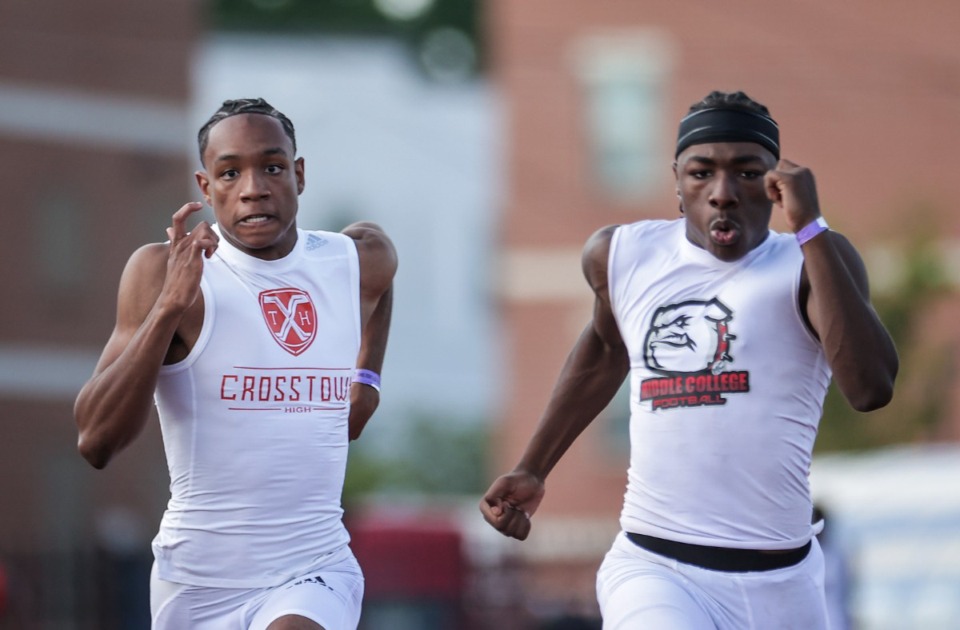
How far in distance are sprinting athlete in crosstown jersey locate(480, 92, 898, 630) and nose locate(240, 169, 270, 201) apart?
1312mm

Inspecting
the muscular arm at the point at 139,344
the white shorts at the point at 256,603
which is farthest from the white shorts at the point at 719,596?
the muscular arm at the point at 139,344

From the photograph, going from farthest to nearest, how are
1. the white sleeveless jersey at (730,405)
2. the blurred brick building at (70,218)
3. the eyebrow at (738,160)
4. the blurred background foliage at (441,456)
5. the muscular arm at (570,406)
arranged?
the blurred background foliage at (441,456), the blurred brick building at (70,218), the muscular arm at (570,406), the eyebrow at (738,160), the white sleeveless jersey at (730,405)

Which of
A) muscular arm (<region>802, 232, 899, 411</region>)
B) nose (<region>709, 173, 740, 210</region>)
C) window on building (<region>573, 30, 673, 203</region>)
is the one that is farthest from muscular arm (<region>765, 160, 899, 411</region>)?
A: window on building (<region>573, 30, 673, 203</region>)

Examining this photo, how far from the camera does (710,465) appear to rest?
18.9 feet

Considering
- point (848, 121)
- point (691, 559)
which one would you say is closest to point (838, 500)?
point (691, 559)

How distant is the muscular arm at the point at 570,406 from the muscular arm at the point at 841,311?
94 cm

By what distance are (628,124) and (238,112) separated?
2545 cm

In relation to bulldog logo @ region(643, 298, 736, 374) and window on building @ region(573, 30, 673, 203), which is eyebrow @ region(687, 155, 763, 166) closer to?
bulldog logo @ region(643, 298, 736, 374)

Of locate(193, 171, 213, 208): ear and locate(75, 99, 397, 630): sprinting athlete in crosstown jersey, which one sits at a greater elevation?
locate(193, 171, 213, 208): ear

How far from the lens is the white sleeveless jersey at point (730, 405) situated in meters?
5.74

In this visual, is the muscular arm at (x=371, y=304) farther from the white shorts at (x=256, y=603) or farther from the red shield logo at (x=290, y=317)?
the white shorts at (x=256, y=603)

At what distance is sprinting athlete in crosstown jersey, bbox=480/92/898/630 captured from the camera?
5586 millimetres

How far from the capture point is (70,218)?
26375 millimetres

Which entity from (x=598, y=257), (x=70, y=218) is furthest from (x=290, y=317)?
(x=70, y=218)
